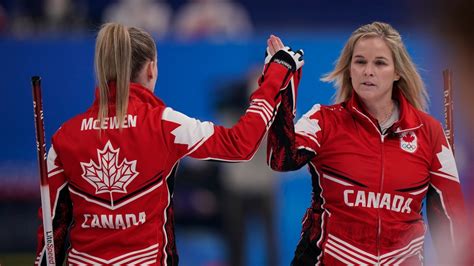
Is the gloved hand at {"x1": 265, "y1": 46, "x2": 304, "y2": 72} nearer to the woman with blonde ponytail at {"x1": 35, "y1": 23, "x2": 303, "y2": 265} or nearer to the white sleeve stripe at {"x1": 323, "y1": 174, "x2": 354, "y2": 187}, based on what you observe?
the woman with blonde ponytail at {"x1": 35, "y1": 23, "x2": 303, "y2": 265}

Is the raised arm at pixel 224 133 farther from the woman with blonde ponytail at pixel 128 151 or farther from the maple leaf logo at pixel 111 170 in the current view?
the maple leaf logo at pixel 111 170

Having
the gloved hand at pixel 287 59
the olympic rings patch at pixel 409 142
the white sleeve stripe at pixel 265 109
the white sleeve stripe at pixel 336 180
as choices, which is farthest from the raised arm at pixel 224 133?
the olympic rings patch at pixel 409 142

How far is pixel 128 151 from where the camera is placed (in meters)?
2.93

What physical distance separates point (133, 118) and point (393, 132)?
907mm

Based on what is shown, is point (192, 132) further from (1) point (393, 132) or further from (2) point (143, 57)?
(1) point (393, 132)

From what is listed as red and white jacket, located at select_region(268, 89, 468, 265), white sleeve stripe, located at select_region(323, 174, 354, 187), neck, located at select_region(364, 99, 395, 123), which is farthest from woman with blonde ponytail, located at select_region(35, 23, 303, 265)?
neck, located at select_region(364, 99, 395, 123)

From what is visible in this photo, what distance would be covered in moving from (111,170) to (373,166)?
2.94 feet

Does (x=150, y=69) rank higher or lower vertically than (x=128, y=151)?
higher

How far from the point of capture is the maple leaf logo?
2.93 meters

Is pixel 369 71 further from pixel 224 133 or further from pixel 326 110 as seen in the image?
pixel 224 133

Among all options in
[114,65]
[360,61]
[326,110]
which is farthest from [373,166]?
[114,65]

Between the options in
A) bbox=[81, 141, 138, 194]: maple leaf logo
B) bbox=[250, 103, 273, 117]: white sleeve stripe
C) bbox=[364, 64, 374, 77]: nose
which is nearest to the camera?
bbox=[81, 141, 138, 194]: maple leaf logo

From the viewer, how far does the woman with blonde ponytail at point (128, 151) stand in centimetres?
294

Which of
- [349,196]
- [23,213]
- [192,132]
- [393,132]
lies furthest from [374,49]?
[23,213]
